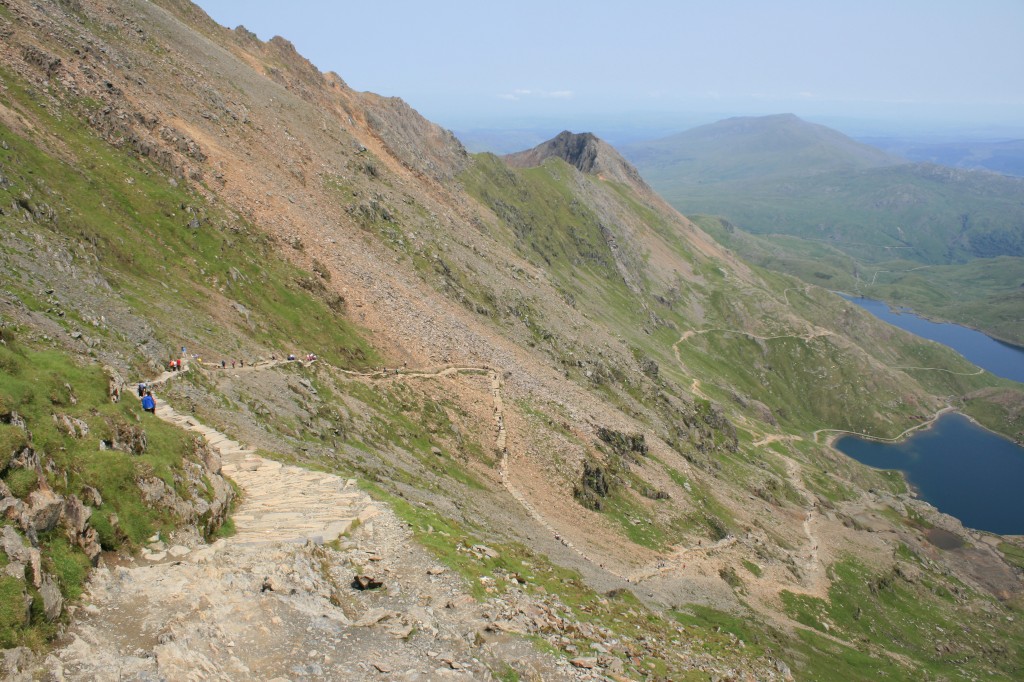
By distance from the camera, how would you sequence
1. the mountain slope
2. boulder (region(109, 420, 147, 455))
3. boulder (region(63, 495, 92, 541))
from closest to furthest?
boulder (region(63, 495, 92, 541)) < boulder (region(109, 420, 147, 455)) < the mountain slope

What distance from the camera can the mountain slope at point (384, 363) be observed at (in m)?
37.6

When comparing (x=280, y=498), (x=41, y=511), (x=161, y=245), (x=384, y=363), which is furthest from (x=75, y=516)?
(x=384, y=363)

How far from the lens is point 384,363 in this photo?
220ft

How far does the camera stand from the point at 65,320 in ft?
124

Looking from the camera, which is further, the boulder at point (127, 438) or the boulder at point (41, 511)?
the boulder at point (127, 438)

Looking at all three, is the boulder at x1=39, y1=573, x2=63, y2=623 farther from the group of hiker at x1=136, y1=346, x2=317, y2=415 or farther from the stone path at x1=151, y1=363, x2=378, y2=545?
the group of hiker at x1=136, y1=346, x2=317, y2=415

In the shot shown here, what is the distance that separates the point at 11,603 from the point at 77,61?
2894 inches

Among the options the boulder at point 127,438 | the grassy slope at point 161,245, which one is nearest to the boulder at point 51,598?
the boulder at point 127,438

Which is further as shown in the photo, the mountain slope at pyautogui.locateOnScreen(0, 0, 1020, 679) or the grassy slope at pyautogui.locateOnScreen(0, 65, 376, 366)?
the grassy slope at pyautogui.locateOnScreen(0, 65, 376, 366)

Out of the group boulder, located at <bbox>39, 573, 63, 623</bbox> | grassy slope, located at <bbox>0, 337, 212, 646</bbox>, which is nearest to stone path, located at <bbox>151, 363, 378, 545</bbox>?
grassy slope, located at <bbox>0, 337, 212, 646</bbox>

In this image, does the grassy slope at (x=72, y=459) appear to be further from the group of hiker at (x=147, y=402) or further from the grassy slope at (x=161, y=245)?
the grassy slope at (x=161, y=245)

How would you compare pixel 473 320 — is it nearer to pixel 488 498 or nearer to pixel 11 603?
pixel 488 498

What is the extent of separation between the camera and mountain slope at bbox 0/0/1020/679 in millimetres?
37594

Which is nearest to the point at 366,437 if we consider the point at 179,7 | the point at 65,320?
the point at 65,320
